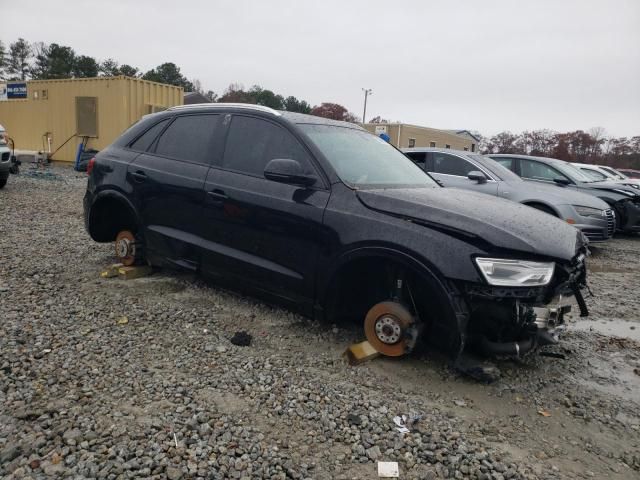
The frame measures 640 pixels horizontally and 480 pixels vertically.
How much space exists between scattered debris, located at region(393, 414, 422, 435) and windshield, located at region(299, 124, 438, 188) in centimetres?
160

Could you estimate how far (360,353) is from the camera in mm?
3361

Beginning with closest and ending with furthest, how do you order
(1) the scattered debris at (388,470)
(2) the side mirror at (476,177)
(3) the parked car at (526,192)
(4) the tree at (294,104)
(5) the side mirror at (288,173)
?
(1) the scattered debris at (388,470), (5) the side mirror at (288,173), (2) the side mirror at (476,177), (3) the parked car at (526,192), (4) the tree at (294,104)

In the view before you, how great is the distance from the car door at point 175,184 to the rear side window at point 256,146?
23 centimetres

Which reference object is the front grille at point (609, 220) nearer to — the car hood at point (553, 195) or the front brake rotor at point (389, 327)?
the car hood at point (553, 195)

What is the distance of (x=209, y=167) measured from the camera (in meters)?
4.20

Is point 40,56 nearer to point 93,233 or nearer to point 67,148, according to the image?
point 67,148

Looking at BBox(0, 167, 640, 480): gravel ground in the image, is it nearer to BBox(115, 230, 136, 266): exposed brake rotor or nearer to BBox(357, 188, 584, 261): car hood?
BBox(115, 230, 136, 266): exposed brake rotor

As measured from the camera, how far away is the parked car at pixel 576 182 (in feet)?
31.2

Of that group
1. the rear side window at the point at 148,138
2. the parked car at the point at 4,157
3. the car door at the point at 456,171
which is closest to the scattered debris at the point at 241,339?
the rear side window at the point at 148,138

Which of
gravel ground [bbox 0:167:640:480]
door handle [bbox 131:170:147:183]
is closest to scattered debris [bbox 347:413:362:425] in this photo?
gravel ground [bbox 0:167:640:480]

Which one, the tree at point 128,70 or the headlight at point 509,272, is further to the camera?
the tree at point 128,70

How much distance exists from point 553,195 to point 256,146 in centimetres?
547

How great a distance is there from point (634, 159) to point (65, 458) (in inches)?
1898

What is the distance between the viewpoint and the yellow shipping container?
1667cm
